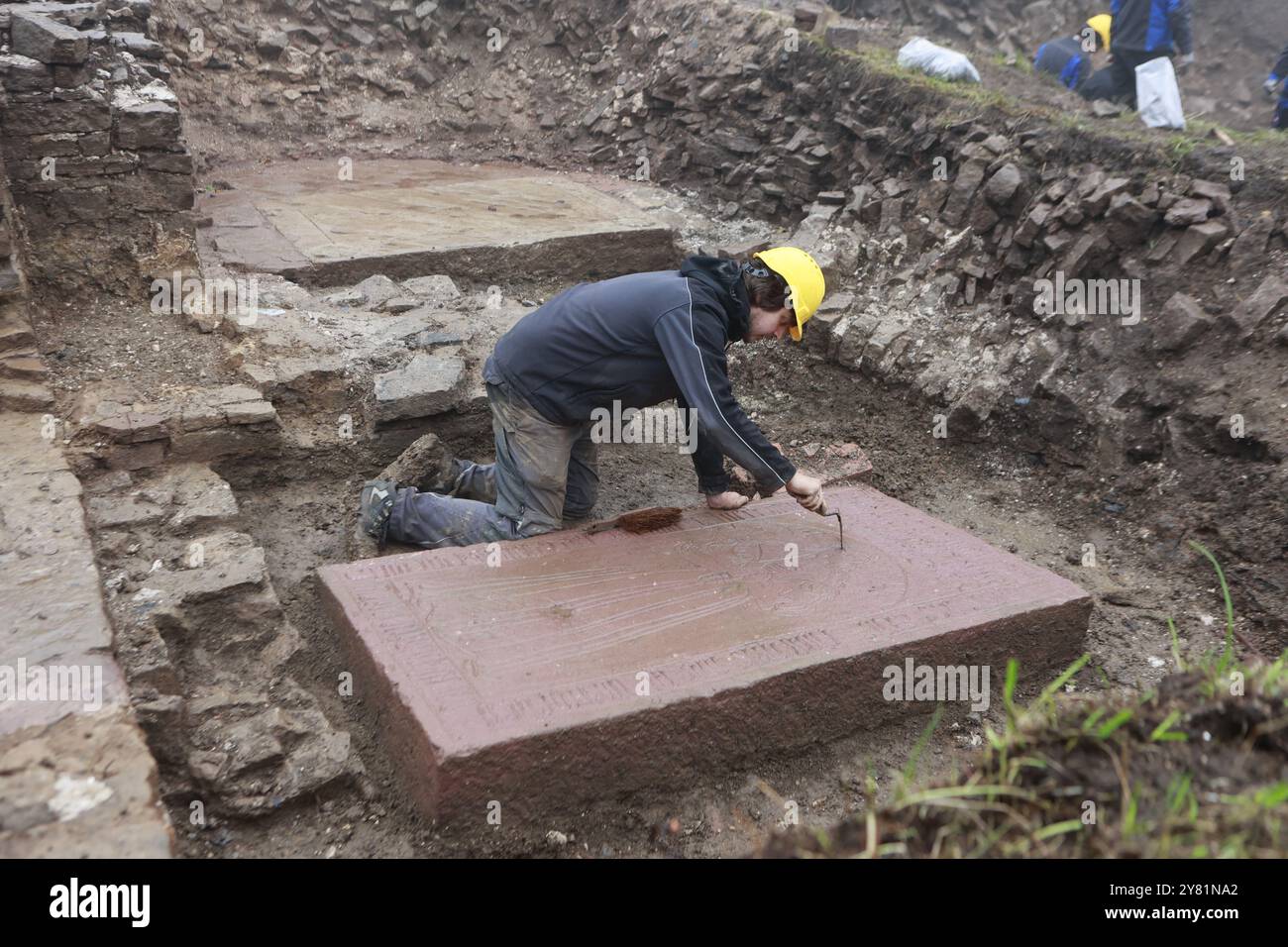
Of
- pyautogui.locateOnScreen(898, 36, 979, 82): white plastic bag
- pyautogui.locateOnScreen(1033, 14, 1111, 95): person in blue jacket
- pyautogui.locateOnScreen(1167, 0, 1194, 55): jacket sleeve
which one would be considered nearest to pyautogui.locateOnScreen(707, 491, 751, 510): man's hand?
pyautogui.locateOnScreen(898, 36, 979, 82): white plastic bag

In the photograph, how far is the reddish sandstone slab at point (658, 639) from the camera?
116 inches

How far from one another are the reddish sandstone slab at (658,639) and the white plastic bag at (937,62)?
455cm

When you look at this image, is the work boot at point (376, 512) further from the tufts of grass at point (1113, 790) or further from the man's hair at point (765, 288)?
the tufts of grass at point (1113, 790)

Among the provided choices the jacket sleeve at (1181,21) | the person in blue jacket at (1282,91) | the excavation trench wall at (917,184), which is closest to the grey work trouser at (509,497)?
the excavation trench wall at (917,184)

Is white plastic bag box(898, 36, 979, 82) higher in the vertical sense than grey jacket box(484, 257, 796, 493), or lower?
higher

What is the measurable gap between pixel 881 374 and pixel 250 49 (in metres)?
6.55


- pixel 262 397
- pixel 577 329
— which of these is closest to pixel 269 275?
pixel 262 397

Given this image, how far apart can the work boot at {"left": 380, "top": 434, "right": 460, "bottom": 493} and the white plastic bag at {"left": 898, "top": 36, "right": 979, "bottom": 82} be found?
483cm

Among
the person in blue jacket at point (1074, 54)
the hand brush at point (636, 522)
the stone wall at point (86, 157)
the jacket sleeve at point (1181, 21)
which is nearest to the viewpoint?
the hand brush at point (636, 522)

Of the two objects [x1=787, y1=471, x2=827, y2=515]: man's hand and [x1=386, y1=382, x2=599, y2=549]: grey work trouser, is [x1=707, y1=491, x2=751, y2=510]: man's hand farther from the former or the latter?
[x1=386, y1=382, x2=599, y2=549]: grey work trouser

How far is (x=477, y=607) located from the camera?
341 centimetres

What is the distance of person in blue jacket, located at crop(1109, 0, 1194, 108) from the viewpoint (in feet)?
25.3

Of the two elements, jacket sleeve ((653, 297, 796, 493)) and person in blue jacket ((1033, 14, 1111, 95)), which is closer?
jacket sleeve ((653, 297, 796, 493))
